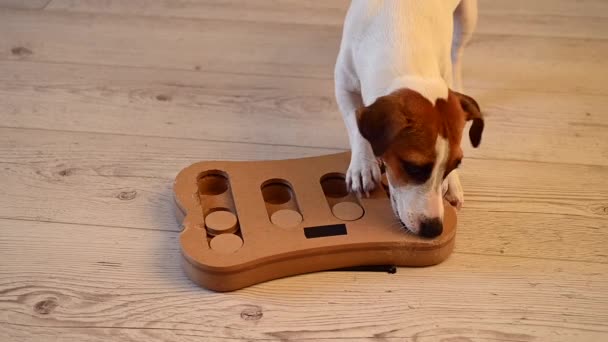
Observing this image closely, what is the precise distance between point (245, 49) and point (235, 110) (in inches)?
14.9

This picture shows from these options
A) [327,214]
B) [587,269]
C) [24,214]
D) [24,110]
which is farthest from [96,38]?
[587,269]

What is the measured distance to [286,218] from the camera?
1467 mm

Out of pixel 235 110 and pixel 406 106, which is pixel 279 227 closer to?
pixel 406 106

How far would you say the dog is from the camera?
4.28 ft

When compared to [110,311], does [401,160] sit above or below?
above

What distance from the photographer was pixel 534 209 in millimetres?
1635

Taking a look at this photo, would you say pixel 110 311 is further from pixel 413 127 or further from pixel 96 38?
pixel 96 38

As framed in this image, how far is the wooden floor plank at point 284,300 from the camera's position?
1.31 metres

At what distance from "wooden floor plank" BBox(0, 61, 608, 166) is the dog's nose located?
0.45 metres

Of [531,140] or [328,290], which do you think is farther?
[531,140]

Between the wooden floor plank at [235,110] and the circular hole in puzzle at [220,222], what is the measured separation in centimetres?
43

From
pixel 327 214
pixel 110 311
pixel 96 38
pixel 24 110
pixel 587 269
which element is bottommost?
pixel 587 269

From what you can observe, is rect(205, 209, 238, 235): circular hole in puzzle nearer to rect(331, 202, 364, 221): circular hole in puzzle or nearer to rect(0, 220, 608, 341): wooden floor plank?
rect(0, 220, 608, 341): wooden floor plank

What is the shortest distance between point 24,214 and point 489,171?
107 cm
